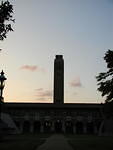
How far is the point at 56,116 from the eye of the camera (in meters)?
135

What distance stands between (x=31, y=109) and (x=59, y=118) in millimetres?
13024

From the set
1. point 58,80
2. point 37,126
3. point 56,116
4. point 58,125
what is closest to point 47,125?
point 58,125

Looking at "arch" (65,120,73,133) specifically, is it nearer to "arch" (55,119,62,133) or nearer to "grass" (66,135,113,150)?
"arch" (55,119,62,133)

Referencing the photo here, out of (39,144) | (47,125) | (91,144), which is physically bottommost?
(91,144)

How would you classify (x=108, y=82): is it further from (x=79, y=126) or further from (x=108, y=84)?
(x=79, y=126)

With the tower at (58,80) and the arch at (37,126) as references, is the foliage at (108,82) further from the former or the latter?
the tower at (58,80)

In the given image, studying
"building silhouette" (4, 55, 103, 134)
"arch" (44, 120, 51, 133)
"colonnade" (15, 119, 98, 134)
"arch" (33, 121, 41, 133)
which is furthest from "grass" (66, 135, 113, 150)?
"arch" (33, 121, 41, 133)

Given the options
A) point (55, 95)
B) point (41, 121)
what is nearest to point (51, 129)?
point (41, 121)

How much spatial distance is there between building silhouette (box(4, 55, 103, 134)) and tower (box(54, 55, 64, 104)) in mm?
19683

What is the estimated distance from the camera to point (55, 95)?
523 feet

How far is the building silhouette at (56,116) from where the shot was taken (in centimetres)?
13338

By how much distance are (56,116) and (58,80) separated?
3227cm

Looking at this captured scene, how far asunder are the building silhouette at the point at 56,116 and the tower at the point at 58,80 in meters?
19.7

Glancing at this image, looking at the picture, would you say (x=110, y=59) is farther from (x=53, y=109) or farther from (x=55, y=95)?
(x=55, y=95)
